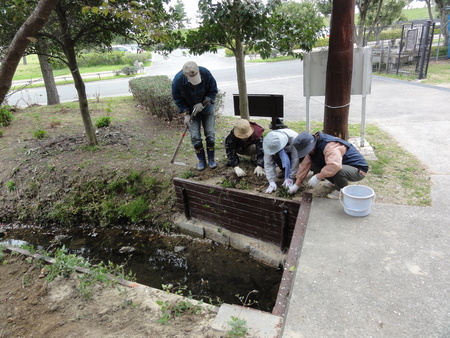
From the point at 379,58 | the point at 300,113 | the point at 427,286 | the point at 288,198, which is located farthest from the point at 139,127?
the point at 379,58

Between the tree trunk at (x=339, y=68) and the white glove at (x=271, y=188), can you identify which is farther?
the tree trunk at (x=339, y=68)

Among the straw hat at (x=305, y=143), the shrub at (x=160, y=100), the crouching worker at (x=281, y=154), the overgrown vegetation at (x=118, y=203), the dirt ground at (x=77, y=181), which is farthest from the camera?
the shrub at (x=160, y=100)

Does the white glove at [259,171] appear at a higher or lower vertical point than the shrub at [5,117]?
lower

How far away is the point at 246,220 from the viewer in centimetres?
432

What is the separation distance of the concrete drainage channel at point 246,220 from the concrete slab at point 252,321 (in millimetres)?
583

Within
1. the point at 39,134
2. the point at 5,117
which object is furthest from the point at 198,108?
the point at 5,117

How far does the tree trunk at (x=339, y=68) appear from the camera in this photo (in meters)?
4.44

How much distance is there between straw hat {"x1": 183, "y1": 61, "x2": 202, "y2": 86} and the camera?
4219 millimetres

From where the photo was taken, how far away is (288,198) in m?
3.97

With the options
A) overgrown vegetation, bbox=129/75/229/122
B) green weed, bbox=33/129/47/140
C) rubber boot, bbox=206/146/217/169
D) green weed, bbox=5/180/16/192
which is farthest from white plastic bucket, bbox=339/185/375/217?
green weed, bbox=33/129/47/140

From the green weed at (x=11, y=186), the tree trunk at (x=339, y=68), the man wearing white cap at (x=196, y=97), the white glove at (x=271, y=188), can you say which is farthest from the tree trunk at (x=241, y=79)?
the green weed at (x=11, y=186)

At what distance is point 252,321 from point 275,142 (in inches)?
84.8

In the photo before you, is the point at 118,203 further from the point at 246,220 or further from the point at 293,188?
the point at 293,188

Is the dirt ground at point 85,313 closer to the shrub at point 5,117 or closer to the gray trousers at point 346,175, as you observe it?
the gray trousers at point 346,175
